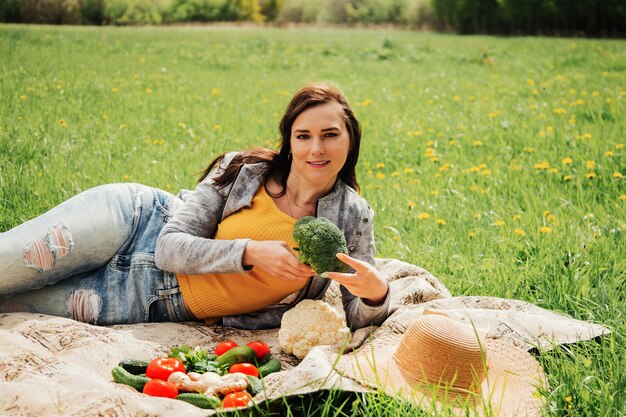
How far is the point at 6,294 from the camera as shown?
3.02 m

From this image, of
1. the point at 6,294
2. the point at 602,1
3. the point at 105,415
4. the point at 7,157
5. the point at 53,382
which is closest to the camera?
the point at 105,415

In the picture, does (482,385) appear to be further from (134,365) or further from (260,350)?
(134,365)

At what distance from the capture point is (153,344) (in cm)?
295

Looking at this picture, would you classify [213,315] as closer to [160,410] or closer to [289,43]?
[160,410]

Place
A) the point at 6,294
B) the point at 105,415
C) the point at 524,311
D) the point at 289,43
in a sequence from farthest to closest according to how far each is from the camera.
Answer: the point at 289,43 < the point at 524,311 < the point at 6,294 < the point at 105,415

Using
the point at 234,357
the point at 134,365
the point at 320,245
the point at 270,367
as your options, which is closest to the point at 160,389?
the point at 134,365

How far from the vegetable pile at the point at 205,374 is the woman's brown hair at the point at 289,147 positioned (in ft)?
2.62

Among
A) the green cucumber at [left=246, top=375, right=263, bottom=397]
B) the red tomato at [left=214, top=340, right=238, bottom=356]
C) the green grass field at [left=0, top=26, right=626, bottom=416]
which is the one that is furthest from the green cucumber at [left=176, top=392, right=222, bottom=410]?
the green grass field at [left=0, top=26, right=626, bottom=416]

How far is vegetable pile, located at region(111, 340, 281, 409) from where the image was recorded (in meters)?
2.40

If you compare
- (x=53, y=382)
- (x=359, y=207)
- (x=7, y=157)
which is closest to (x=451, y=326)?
(x=359, y=207)

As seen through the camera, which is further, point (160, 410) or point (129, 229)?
point (129, 229)

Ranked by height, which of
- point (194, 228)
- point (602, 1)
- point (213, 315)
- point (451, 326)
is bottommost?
point (213, 315)

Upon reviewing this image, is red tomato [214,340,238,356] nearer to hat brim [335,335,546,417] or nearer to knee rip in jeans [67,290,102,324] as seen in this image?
hat brim [335,335,546,417]

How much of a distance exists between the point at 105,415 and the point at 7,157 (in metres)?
3.85
